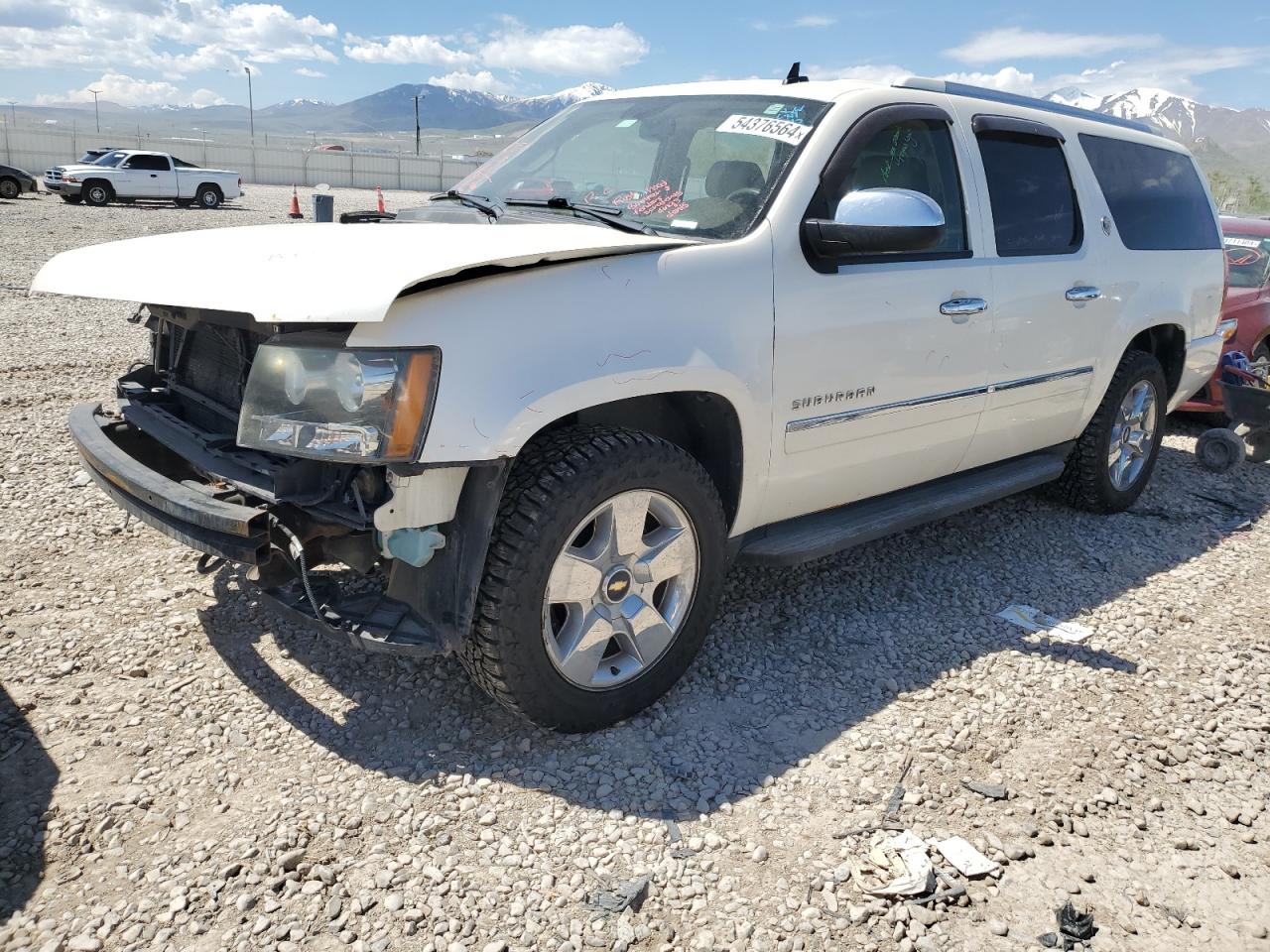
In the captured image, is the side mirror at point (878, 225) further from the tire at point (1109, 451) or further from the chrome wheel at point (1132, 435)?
the chrome wheel at point (1132, 435)

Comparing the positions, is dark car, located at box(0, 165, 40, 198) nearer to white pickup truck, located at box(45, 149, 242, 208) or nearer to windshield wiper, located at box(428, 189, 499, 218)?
white pickup truck, located at box(45, 149, 242, 208)

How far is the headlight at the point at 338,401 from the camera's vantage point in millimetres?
2344

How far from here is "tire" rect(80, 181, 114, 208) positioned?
24656 millimetres

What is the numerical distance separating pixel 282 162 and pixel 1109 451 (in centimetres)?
4814

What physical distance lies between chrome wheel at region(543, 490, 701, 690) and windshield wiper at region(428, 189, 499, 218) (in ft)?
4.29

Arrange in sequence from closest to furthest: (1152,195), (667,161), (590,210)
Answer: (590,210)
(667,161)
(1152,195)

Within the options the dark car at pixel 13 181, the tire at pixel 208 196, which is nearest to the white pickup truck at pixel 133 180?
the tire at pixel 208 196

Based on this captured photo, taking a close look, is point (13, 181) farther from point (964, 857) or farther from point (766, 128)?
point (964, 857)

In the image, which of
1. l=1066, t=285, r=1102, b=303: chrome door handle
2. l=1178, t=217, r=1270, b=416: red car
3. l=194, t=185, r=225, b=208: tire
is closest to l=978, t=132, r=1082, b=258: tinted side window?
l=1066, t=285, r=1102, b=303: chrome door handle

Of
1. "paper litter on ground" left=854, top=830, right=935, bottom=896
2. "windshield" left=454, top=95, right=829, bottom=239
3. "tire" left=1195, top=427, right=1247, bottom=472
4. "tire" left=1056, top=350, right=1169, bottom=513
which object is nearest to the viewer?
"paper litter on ground" left=854, top=830, right=935, bottom=896

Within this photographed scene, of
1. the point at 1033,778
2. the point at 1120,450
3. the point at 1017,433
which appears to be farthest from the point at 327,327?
the point at 1120,450

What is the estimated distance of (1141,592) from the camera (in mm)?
4316

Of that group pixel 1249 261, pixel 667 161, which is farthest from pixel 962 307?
pixel 1249 261

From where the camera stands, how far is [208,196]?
2684cm
